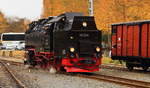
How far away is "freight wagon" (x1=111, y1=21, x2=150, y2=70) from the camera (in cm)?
2098

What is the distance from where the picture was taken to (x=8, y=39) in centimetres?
6969

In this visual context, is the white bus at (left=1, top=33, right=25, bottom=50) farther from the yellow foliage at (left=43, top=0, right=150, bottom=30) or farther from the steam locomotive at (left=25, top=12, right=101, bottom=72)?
the steam locomotive at (left=25, top=12, right=101, bottom=72)

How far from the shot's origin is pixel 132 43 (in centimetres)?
2225

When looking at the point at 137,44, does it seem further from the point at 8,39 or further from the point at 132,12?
the point at 8,39

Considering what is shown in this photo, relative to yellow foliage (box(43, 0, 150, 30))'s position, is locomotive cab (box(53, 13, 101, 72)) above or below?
below

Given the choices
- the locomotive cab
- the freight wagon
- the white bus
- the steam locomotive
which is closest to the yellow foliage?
the freight wagon

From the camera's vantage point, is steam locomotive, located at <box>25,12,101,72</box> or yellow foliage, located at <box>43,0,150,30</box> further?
yellow foliage, located at <box>43,0,150,30</box>

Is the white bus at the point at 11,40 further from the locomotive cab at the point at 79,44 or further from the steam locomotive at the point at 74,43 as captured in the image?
the locomotive cab at the point at 79,44

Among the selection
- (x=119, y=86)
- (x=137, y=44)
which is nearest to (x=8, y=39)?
(x=137, y=44)

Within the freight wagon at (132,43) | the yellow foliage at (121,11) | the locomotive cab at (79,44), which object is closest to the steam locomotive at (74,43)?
the locomotive cab at (79,44)

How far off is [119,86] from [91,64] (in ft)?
18.0

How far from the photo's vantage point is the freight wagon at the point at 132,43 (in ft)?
68.8

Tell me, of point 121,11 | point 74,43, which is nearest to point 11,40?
point 121,11

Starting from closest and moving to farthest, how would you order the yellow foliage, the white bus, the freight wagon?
the freight wagon → the yellow foliage → the white bus
